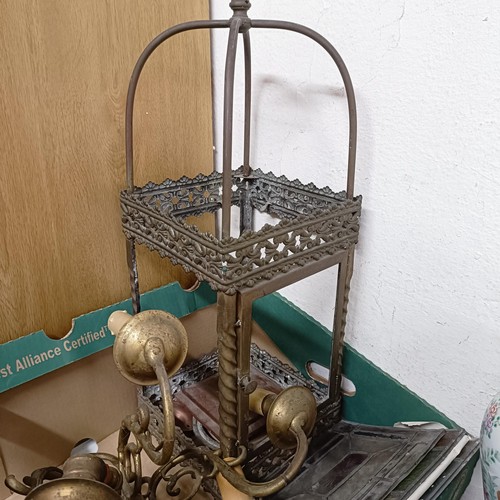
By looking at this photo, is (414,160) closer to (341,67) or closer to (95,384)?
(341,67)

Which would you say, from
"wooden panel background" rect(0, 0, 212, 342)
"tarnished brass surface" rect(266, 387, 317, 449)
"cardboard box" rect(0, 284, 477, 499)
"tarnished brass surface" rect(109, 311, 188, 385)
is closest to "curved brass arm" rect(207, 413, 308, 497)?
"tarnished brass surface" rect(266, 387, 317, 449)

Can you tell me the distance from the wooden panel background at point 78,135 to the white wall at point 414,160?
176mm

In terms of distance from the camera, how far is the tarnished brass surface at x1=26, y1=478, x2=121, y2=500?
0.56 m

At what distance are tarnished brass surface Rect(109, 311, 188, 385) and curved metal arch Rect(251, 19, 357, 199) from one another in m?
0.34

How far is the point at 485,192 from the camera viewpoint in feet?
2.16

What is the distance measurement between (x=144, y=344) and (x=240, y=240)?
208 mm

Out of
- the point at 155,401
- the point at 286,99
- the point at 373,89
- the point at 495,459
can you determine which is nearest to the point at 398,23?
the point at 373,89

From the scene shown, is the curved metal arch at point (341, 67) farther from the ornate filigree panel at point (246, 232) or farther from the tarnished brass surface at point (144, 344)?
the tarnished brass surface at point (144, 344)

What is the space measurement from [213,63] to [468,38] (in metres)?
0.52

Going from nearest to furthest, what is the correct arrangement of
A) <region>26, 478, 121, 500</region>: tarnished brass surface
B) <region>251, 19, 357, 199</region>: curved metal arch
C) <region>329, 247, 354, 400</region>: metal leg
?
<region>26, 478, 121, 500</region>: tarnished brass surface < <region>251, 19, 357, 199</region>: curved metal arch < <region>329, 247, 354, 400</region>: metal leg

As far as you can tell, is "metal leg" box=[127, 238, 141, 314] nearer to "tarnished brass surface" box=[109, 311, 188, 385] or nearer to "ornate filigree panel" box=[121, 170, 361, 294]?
"ornate filigree panel" box=[121, 170, 361, 294]

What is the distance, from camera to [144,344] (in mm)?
691

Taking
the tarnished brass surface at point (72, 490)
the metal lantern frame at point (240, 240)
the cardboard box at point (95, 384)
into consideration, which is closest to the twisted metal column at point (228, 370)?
the metal lantern frame at point (240, 240)

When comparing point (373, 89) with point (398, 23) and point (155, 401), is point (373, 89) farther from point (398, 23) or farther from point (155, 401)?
point (155, 401)
